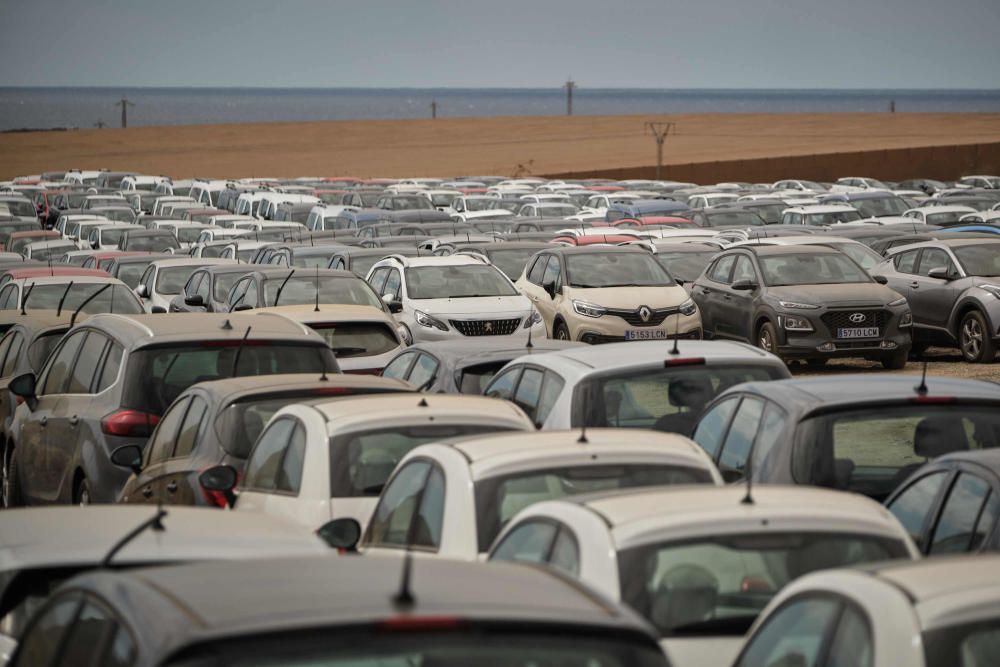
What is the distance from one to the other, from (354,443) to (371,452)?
4.7 inches

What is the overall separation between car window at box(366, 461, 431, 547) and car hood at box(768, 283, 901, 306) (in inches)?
530

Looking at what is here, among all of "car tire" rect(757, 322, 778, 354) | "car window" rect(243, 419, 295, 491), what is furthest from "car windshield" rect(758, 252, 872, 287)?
"car window" rect(243, 419, 295, 491)

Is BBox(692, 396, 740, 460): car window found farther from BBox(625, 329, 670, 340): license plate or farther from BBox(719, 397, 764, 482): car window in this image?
BBox(625, 329, 670, 340): license plate

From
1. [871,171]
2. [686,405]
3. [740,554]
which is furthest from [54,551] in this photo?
[871,171]

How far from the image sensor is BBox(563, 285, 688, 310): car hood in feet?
69.1

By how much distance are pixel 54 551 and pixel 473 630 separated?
2.37 meters

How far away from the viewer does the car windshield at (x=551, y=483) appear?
6.56 metres

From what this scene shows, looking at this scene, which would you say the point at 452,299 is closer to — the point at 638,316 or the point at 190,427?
the point at 638,316

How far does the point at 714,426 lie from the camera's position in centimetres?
900

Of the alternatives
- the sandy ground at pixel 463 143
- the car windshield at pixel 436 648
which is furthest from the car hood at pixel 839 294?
the sandy ground at pixel 463 143

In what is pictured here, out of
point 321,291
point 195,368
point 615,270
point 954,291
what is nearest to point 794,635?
point 195,368

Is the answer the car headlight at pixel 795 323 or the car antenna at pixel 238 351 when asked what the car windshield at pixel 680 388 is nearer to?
the car antenna at pixel 238 351

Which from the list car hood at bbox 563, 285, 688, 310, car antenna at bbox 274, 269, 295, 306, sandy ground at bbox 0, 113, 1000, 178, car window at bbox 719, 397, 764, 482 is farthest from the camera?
sandy ground at bbox 0, 113, 1000, 178

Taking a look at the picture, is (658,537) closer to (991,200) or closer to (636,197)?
(991,200)
